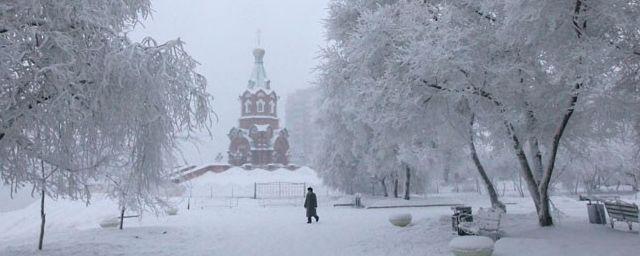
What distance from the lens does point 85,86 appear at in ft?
22.9

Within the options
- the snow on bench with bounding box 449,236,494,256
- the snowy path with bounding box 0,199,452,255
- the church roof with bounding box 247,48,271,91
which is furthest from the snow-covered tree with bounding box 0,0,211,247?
the church roof with bounding box 247,48,271,91

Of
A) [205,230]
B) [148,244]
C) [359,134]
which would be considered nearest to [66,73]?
[148,244]

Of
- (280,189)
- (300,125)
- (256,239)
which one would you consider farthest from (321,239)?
(300,125)

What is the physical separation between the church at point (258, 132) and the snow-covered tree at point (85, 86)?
45797 mm

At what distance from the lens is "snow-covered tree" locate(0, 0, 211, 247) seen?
6367 millimetres

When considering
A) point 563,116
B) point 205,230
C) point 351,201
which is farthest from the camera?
point 351,201

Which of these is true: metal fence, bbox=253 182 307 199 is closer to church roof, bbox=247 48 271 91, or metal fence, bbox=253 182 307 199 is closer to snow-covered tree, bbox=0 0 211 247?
church roof, bbox=247 48 271 91

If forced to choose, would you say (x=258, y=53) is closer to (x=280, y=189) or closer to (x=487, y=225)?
(x=280, y=189)

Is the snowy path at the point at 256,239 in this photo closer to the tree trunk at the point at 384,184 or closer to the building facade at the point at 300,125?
the tree trunk at the point at 384,184

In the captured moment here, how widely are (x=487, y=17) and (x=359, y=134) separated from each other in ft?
33.6

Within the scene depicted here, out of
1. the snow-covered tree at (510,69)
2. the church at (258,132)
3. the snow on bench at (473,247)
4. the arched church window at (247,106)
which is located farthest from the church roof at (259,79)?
the snow on bench at (473,247)

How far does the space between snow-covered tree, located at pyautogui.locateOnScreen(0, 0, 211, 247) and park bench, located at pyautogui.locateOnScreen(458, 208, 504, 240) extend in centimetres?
665

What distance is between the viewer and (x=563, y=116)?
1024cm

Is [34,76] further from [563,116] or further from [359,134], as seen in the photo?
[359,134]
